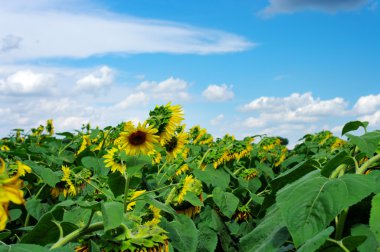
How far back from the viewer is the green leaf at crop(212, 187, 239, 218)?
3554 millimetres

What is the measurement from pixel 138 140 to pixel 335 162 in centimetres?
116

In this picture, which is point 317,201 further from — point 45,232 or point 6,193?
point 45,232

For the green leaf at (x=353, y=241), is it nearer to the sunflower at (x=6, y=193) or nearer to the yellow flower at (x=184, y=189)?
the sunflower at (x=6, y=193)

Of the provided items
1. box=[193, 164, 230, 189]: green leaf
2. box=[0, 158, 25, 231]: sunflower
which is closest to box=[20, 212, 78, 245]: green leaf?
box=[0, 158, 25, 231]: sunflower

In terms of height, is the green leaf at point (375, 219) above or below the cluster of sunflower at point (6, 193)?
below

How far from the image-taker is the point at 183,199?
2.99 metres

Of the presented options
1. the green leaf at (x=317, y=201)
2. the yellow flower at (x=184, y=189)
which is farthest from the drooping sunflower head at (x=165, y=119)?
the green leaf at (x=317, y=201)

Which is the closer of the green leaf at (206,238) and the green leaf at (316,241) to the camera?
the green leaf at (316,241)

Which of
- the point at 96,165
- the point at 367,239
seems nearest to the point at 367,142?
the point at 367,239

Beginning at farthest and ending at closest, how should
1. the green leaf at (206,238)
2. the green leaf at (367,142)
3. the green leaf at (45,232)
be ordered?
1. the green leaf at (206,238)
2. the green leaf at (45,232)
3. the green leaf at (367,142)

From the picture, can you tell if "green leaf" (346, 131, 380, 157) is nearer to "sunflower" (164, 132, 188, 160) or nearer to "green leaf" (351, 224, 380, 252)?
"green leaf" (351, 224, 380, 252)

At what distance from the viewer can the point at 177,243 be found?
2.58m

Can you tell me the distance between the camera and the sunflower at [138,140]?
8.49ft

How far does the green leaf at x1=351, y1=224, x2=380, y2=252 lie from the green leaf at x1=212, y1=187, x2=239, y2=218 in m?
2.02
